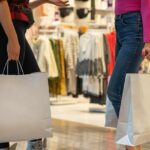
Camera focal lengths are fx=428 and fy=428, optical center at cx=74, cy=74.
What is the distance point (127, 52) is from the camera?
2.07 metres

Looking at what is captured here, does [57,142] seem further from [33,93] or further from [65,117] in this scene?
[65,117]

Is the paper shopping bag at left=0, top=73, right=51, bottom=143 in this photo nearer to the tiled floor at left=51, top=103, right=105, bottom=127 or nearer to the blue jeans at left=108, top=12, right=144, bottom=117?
the blue jeans at left=108, top=12, right=144, bottom=117

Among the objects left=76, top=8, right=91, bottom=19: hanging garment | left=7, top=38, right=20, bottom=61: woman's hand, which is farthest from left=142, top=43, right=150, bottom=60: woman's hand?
left=76, top=8, right=91, bottom=19: hanging garment

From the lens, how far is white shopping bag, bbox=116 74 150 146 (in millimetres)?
1991

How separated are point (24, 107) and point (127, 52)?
0.56 metres

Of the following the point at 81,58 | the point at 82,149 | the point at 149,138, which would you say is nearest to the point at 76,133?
the point at 82,149

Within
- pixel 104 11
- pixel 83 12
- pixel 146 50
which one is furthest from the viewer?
pixel 104 11

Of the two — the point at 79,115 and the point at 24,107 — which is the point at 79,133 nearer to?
the point at 79,115

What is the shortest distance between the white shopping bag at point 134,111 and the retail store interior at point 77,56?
78.3 inches

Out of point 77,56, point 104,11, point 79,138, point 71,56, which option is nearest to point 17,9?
point 79,138

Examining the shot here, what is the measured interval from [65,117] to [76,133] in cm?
131

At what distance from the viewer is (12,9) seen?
6.93 ft

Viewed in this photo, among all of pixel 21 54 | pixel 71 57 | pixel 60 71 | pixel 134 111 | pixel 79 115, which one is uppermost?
pixel 21 54

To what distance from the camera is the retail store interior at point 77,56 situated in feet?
17.2
